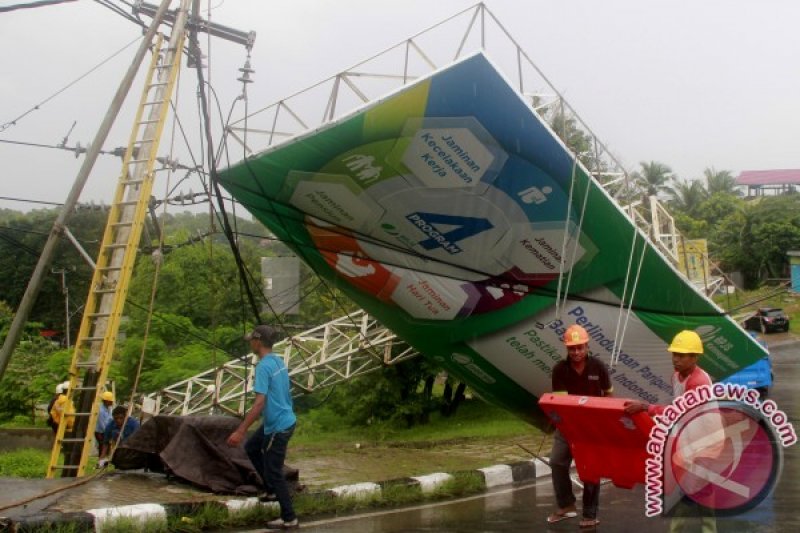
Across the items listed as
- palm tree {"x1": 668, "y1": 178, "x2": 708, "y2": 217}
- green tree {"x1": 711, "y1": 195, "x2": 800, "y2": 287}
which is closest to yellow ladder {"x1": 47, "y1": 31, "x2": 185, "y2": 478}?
green tree {"x1": 711, "y1": 195, "x2": 800, "y2": 287}

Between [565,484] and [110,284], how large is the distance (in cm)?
666

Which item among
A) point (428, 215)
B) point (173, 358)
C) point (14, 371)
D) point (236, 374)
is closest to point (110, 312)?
point (428, 215)

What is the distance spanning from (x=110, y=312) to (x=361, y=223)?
401 centimetres

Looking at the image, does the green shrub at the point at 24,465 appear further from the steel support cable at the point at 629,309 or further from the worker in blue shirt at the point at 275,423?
the steel support cable at the point at 629,309

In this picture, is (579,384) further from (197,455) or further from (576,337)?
(197,455)

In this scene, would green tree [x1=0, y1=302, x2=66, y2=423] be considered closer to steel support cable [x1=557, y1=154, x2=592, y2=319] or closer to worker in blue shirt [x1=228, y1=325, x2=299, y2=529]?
steel support cable [x1=557, y1=154, x2=592, y2=319]

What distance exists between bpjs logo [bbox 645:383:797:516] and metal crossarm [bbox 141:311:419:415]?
1097 centimetres

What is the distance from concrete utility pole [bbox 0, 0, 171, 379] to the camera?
9.39 m

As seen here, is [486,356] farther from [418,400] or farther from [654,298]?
[418,400]

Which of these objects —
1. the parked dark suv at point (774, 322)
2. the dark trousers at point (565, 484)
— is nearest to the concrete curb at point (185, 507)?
the dark trousers at point (565, 484)

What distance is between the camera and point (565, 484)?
702cm

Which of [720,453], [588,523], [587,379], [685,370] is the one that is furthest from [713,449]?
[588,523]

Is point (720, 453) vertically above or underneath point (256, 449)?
above

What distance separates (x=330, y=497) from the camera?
315 inches
